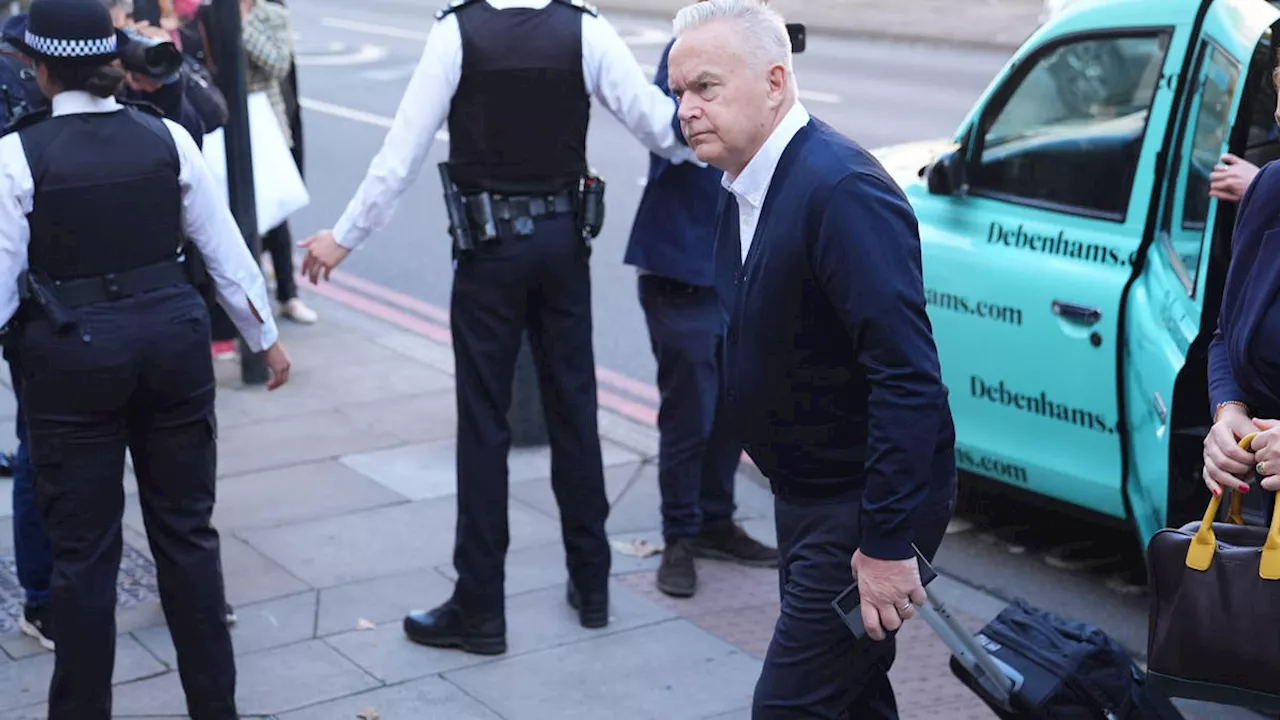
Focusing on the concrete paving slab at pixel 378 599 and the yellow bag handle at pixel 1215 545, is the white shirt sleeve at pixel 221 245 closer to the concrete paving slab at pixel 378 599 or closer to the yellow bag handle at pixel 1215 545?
the concrete paving slab at pixel 378 599

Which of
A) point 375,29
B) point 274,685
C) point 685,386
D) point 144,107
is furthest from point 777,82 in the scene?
point 375,29

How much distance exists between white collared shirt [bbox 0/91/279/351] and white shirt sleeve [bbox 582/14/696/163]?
3.79 ft

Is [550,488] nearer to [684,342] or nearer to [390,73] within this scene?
[684,342]

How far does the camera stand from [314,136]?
49.0 ft

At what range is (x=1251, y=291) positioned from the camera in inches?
130

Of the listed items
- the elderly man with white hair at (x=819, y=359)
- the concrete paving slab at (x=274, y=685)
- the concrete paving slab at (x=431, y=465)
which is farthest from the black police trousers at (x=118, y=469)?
the concrete paving slab at (x=431, y=465)

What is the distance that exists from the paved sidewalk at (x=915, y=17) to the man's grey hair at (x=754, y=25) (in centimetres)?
1741

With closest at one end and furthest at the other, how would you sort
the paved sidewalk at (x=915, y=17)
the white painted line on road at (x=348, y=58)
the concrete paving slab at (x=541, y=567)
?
1. the concrete paving slab at (x=541, y=567)
2. the white painted line on road at (x=348, y=58)
3. the paved sidewalk at (x=915, y=17)

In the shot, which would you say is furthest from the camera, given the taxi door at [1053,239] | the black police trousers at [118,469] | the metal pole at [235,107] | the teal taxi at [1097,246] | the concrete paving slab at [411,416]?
the concrete paving slab at [411,416]

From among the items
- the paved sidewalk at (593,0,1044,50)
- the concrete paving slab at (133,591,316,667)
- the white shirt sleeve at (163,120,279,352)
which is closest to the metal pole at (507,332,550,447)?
the concrete paving slab at (133,591,316,667)

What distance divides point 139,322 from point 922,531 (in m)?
1.95

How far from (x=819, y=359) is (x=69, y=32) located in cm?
200

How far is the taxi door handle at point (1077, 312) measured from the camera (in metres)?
4.95

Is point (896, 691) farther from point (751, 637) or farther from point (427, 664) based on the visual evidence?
point (427, 664)
